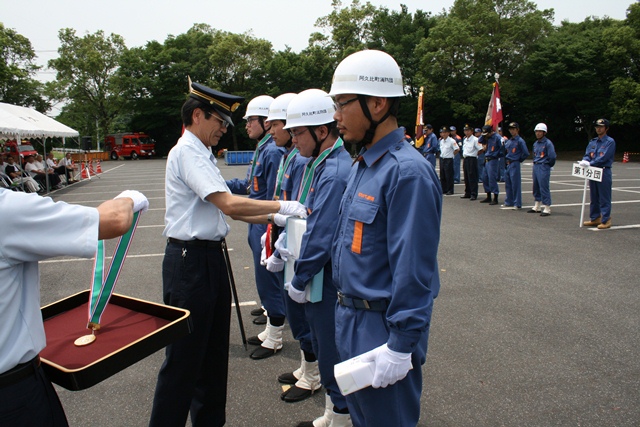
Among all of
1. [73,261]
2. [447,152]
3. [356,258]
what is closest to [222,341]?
[356,258]

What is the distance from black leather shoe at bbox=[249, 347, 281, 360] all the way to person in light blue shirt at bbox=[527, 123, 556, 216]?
345 inches

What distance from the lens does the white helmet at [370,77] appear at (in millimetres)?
2082

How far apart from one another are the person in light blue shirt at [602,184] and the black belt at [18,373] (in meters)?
10.1

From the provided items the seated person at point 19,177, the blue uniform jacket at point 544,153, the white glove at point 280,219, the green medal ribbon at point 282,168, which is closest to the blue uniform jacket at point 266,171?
the green medal ribbon at point 282,168

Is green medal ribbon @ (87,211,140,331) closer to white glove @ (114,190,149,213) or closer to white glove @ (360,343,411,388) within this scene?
white glove @ (114,190,149,213)

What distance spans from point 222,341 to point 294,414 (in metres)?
0.82

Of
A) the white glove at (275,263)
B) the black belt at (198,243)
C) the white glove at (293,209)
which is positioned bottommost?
the white glove at (275,263)

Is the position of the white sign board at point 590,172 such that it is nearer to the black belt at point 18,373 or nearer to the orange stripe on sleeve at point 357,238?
the orange stripe on sleeve at point 357,238

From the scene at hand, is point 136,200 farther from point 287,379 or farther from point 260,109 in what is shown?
point 260,109

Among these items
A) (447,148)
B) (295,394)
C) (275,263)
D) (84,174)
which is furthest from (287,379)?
(84,174)

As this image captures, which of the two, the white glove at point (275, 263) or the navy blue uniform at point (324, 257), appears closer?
the navy blue uniform at point (324, 257)

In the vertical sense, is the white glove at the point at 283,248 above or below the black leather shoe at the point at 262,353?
above

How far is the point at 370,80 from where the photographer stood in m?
2.08

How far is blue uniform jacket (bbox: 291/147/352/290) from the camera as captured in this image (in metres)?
2.81
